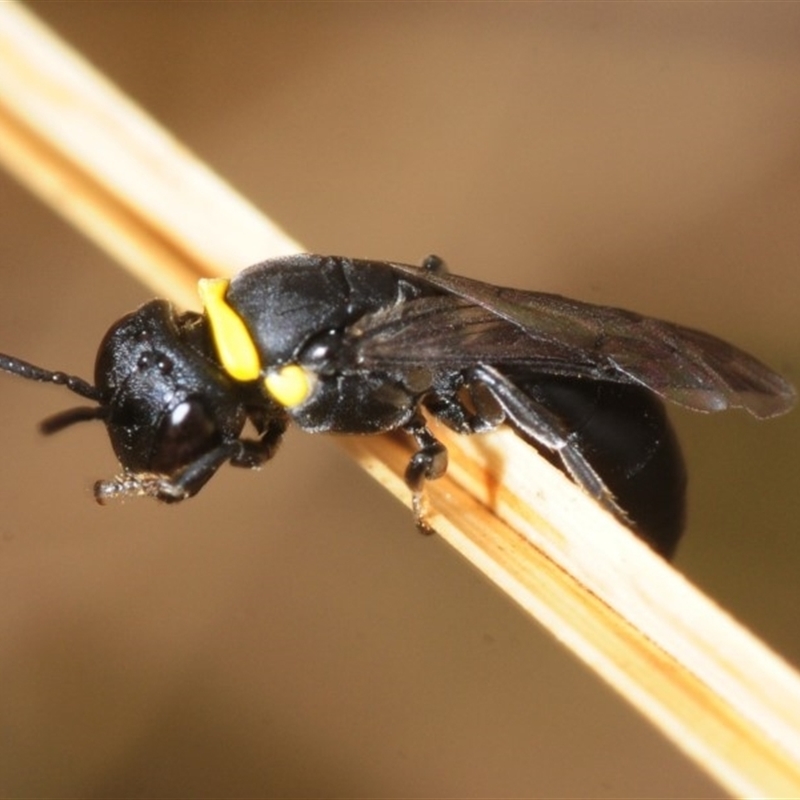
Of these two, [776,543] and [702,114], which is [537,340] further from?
[702,114]

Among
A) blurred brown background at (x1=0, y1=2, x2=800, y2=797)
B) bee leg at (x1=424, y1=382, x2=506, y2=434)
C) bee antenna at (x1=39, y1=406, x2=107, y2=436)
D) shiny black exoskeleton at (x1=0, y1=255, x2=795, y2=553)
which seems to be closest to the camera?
bee antenna at (x1=39, y1=406, x2=107, y2=436)

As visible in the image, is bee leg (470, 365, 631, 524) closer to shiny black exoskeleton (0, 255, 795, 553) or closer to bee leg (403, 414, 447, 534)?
shiny black exoskeleton (0, 255, 795, 553)

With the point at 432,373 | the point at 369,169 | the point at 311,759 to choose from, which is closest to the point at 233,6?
the point at 369,169

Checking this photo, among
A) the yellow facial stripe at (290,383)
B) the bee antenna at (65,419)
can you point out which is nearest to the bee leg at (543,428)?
the yellow facial stripe at (290,383)

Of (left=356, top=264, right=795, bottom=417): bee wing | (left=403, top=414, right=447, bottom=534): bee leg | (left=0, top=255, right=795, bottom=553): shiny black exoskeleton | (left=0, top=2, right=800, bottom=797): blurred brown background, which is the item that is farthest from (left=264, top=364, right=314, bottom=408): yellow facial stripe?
(left=0, top=2, right=800, bottom=797): blurred brown background

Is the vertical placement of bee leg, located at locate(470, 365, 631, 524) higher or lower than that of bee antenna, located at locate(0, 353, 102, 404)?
higher

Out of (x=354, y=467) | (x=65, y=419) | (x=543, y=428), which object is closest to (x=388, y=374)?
(x=543, y=428)

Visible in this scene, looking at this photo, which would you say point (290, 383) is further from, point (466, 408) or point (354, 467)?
point (354, 467)
